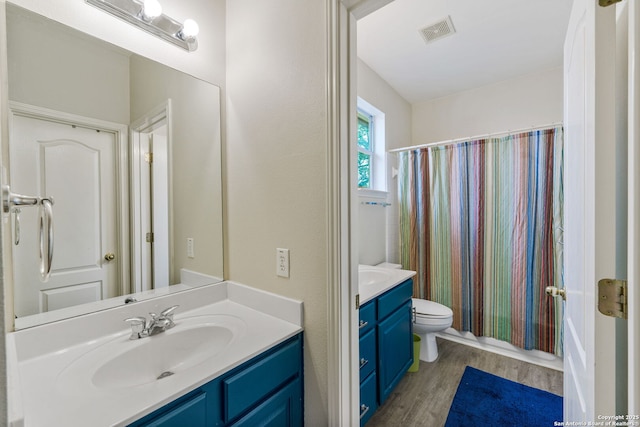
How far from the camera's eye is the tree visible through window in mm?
2720

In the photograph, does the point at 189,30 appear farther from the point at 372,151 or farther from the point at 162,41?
the point at 372,151

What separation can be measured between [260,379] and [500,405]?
170 cm

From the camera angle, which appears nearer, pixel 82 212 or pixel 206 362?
pixel 206 362

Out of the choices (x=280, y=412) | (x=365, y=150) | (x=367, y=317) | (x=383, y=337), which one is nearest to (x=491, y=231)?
(x=365, y=150)

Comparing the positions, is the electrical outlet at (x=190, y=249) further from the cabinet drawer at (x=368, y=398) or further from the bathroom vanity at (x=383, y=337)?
the cabinet drawer at (x=368, y=398)

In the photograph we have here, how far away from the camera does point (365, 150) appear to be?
2729mm

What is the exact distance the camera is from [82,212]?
3.40 feet

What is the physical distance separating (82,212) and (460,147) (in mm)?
2686

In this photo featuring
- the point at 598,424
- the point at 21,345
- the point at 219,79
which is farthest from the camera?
the point at 219,79

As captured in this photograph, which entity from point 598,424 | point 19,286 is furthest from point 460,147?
point 19,286

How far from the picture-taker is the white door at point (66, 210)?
906 millimetres

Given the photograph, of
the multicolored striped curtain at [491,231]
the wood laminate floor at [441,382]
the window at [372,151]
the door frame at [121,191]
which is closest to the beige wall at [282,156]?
the door frame at [121,191]

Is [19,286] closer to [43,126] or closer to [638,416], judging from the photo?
[43,126]

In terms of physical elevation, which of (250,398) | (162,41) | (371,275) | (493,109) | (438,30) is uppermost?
(438,30)
